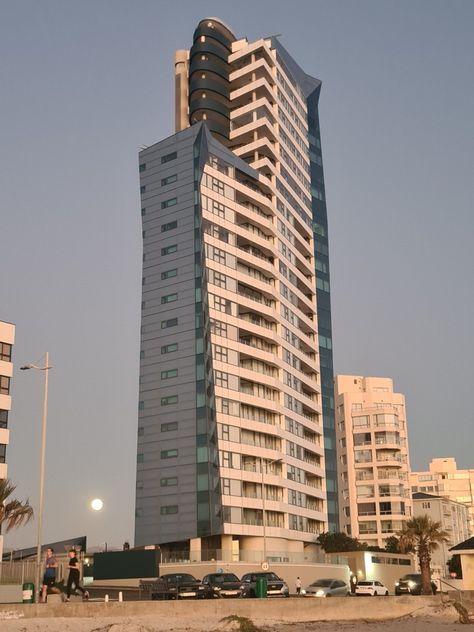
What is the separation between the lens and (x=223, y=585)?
5028cm

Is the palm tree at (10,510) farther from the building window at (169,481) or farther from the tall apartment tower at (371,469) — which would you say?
the tall apartment tower at (371,469)

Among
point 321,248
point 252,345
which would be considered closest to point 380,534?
point 321,248

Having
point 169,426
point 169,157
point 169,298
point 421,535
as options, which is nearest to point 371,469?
point 169,426

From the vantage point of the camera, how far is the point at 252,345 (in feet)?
359

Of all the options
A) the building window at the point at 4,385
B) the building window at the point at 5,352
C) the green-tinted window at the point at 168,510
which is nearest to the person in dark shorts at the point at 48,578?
the building window at the point at 4,385

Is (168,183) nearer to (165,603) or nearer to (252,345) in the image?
(252,345)

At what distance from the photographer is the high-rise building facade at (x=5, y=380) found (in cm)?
7744

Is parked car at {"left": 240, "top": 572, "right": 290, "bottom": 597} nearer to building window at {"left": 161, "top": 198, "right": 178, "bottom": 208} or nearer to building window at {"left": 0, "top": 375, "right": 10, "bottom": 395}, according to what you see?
building window at {"left": 0, "top": 375, "right": 10, "bottom": 395}

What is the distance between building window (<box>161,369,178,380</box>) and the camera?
340 feet

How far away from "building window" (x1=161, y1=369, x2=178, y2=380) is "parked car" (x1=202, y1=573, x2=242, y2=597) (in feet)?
174

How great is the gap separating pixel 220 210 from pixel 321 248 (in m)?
32.2

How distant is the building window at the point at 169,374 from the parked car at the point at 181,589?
53480 millimetres

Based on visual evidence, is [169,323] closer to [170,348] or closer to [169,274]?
[170,348]

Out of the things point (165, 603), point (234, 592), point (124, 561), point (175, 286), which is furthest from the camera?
point (175, 286)
